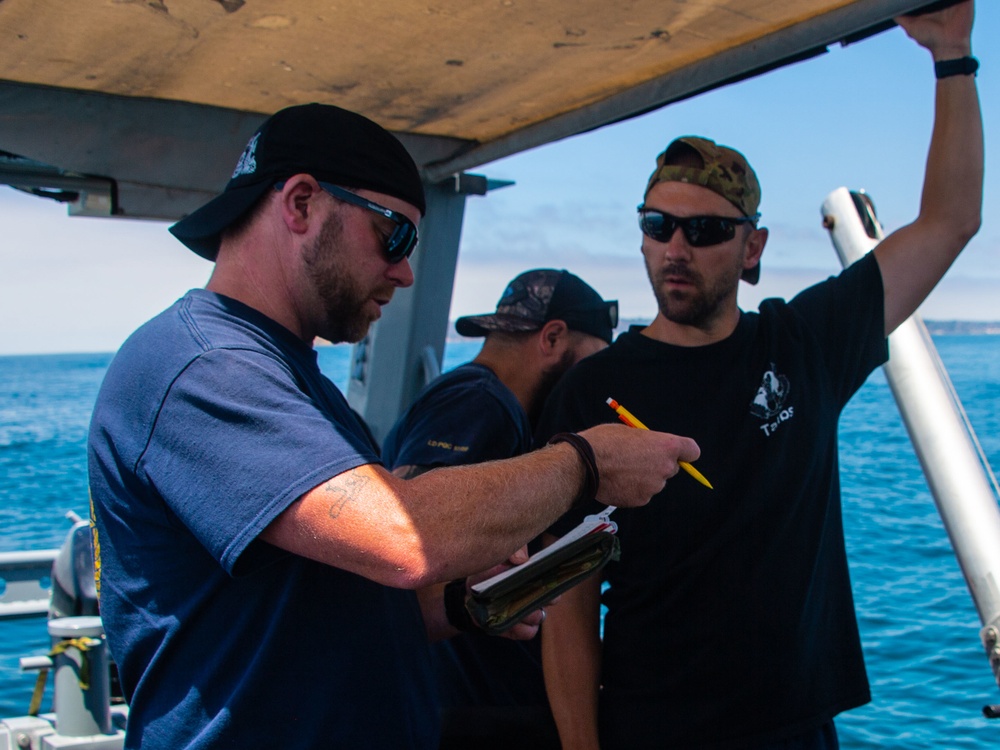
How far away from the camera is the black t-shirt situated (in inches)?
87.6

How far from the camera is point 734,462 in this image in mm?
2285

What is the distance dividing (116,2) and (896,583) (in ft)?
55.1

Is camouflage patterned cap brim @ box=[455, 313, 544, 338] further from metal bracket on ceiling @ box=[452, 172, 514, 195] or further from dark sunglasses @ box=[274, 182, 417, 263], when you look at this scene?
dark sunglasses @ box=[274, 182, 417, 263]

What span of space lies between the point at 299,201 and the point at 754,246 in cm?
146

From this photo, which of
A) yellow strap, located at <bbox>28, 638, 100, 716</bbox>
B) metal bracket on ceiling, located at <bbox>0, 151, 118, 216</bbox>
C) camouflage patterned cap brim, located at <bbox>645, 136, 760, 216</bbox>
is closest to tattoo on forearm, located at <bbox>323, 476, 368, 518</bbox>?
camouflage patterned cap brim, located at <bbox>645, 136, 760, 216</bbox>

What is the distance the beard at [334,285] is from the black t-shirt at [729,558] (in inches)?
32.1

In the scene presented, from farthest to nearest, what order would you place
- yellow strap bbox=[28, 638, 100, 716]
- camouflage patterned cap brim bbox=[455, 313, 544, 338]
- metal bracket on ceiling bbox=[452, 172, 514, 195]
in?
metal bracket on ceiling bbox=[452, 172, 514, 195] < yellow strap bbox=[28, 638, 100, 716] < camouflage patterned cap brim bbox=[455, 313, 544, 338]

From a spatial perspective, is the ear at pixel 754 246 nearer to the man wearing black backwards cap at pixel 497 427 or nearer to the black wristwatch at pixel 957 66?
the black wristwatch at pixel 957 66

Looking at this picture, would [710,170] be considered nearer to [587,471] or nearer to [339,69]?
[587,471]

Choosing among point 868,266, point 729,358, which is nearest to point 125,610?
point 729,358

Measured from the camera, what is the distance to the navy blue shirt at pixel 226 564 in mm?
1411

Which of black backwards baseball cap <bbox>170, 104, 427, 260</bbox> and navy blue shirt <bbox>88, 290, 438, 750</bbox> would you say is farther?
black backwards baseball cap <bbox>170, 104, 427, 260</bbox>

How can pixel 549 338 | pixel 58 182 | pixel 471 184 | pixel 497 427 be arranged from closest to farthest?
1. pixel 497 427
2. pixel 549 338
3. pixel 58 182
4. pixel 471 184

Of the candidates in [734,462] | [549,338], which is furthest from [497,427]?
[734,462]
